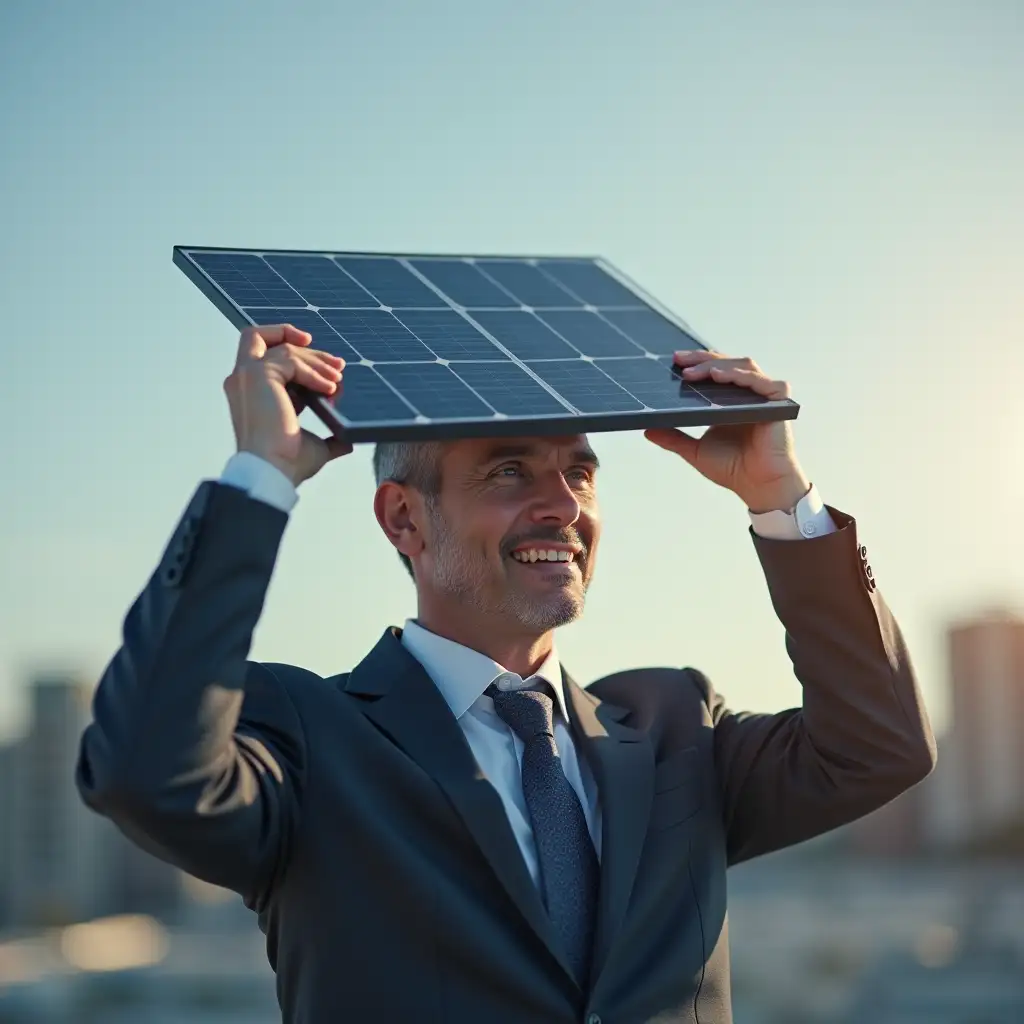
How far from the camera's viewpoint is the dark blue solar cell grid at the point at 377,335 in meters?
5.46

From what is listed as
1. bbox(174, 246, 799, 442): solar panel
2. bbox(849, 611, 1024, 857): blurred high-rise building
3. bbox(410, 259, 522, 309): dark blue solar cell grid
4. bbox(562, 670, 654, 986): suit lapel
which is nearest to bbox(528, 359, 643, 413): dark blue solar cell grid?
bbox(174, 246, 799, 442): solar panel

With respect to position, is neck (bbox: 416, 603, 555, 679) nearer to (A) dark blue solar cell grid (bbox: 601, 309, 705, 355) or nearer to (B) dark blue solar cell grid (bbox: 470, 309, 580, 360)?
(B) dark blue solar cell grid (bbox: 470, 309, 580, 360)

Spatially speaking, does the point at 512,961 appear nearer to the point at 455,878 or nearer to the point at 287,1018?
the point at 455,878

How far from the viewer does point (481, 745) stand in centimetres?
542

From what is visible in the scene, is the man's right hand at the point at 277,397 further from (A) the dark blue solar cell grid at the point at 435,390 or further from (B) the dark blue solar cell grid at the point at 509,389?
(B) the dark blue solar cell grid at the point at 509,389

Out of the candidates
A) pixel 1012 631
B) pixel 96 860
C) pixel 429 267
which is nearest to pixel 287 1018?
pixel 429 267

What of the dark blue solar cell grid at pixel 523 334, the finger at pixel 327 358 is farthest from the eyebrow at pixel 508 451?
the finger at pixel 327 358

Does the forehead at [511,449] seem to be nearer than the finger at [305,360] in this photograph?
No

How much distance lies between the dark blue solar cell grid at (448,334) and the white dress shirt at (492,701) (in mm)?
911

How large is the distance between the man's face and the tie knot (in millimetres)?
234

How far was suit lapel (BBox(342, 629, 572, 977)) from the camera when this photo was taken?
16.3ft

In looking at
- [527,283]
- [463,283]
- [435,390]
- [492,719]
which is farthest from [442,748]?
[527,283]

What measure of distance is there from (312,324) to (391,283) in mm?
810

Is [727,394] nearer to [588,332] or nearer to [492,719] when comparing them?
[588,332]
